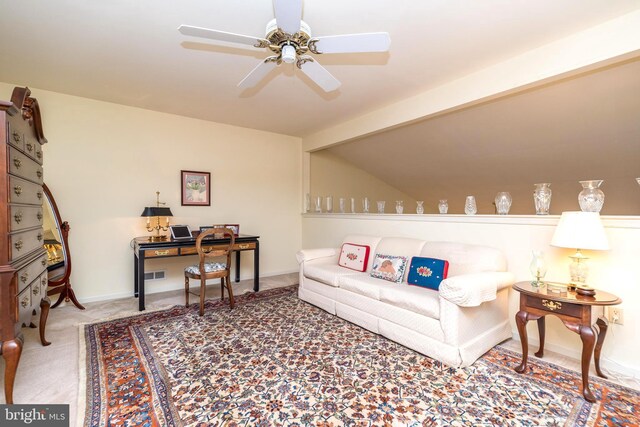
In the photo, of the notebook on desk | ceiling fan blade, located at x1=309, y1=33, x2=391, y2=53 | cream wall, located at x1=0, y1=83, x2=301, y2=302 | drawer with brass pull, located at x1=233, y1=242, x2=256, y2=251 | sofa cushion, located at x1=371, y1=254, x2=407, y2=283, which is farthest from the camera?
drawer with brass pull, located at x1=233, y1=242, x2=256, y2=251

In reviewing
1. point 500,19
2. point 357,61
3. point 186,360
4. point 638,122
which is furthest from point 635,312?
point 186,360

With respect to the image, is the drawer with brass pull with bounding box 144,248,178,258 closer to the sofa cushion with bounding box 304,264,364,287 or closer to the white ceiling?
the sofa cushion with bounding box 304,264,364,287

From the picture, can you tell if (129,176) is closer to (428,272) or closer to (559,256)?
(428,272)

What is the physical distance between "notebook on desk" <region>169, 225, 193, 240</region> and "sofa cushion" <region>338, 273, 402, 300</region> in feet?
6.97

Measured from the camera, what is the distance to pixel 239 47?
2.45m

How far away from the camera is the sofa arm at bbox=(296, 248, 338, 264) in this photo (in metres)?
3.71

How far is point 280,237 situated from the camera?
5266 millimetres

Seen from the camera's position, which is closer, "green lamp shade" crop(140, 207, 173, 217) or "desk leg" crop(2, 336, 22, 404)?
"desk leg" crop(2, 336, 22, 404)

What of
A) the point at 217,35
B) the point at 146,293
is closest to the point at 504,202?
the point at 217,35

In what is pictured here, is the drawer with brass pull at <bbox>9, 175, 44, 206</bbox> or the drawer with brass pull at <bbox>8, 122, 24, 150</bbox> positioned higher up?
the drawer with brass pull at <bbox>8, 122, 24, 150</bbox>

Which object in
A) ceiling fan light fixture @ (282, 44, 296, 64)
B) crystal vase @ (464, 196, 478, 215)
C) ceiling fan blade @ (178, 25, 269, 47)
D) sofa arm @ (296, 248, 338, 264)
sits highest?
ceiling fan blade @ (178, 25, 269, 47)

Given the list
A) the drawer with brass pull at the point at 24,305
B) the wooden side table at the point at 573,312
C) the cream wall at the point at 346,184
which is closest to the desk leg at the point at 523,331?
the wooden side table at the point at 573,312

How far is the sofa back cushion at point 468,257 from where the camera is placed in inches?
102

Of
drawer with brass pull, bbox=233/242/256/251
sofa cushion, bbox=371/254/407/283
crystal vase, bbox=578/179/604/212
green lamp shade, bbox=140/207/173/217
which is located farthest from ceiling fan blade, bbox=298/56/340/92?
green lamp shade, bbox=140/207/173/217
